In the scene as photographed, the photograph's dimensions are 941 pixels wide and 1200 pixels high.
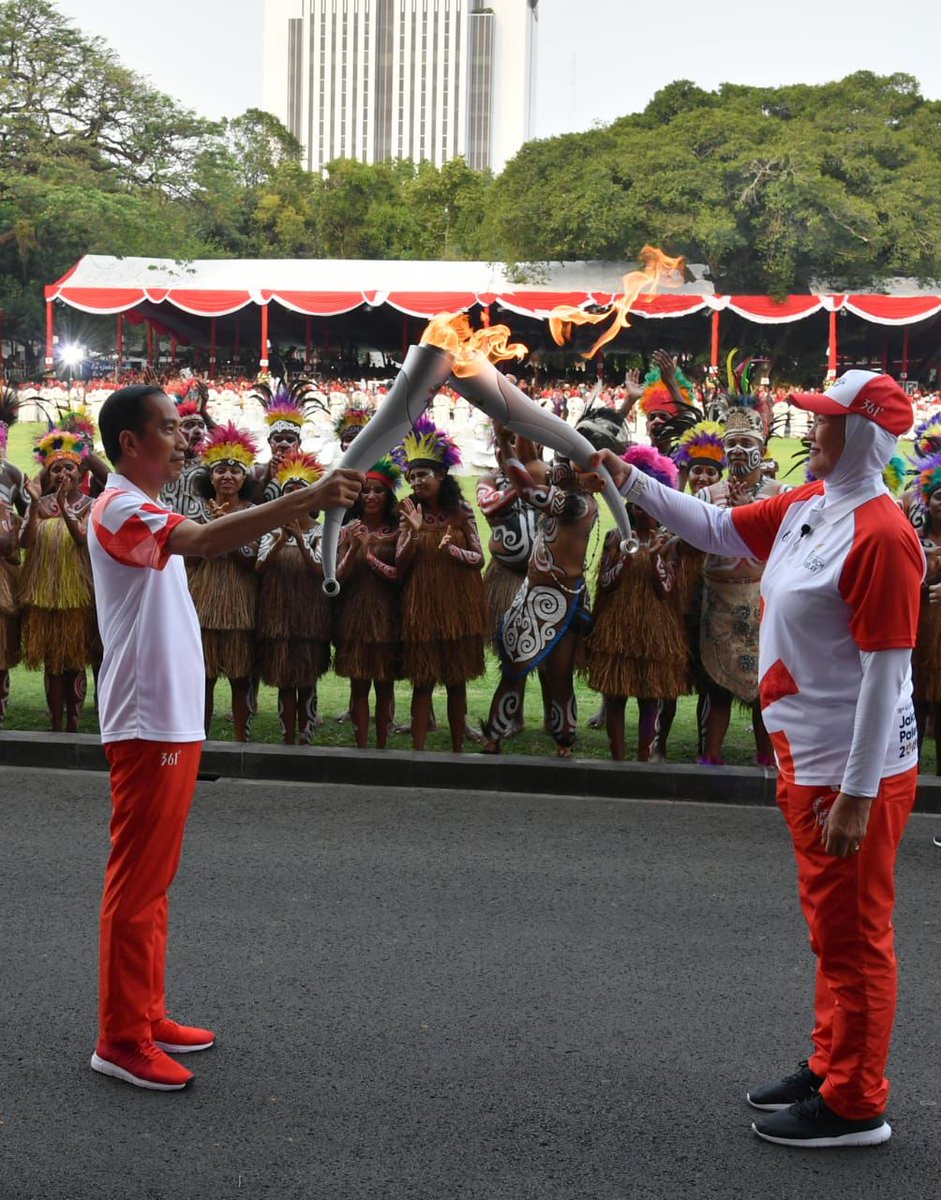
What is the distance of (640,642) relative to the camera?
7.52m

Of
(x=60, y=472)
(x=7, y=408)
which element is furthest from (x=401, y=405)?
(x=7, y=408)

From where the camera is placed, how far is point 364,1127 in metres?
3.74

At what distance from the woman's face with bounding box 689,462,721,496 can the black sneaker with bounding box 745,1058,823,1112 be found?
4.36 m

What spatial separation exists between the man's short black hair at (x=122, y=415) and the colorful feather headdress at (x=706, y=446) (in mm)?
4343

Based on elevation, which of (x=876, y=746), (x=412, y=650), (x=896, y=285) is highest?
(x=896, y=285)

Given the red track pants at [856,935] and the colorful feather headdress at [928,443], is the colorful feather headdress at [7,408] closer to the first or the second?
the colorful feather headdress at [928,443]

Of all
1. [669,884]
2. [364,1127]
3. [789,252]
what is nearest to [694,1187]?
[364,1127]

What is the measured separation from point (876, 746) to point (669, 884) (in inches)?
102

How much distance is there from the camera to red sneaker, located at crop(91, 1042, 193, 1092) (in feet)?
13.0

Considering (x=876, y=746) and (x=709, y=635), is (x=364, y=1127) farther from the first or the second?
(x=709, y=635)

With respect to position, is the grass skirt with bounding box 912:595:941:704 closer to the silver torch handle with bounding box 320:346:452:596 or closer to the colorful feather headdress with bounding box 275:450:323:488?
the colorful feather headdress with bounding box 275:450:323:488

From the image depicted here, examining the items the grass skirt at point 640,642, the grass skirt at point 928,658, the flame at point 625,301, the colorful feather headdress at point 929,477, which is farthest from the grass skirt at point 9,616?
the colorful feather headdress at point 929,477

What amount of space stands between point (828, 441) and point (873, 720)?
0.74m

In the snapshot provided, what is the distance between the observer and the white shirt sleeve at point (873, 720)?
3.45 metres
